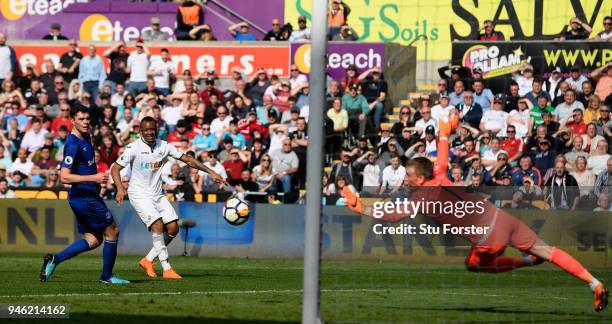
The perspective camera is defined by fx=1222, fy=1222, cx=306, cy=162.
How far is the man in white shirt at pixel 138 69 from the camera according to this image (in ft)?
90.0

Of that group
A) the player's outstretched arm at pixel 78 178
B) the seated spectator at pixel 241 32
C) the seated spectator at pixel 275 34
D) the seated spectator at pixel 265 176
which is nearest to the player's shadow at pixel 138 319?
the player's outstretched arm at pixel 78 178

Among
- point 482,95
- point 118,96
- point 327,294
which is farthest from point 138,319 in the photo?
point 118,96

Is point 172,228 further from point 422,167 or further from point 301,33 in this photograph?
point 301,33

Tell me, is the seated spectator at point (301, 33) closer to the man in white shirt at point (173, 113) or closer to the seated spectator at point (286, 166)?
the man in white shirt at point (173, 113)

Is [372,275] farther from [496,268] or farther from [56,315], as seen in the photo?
[56,315]

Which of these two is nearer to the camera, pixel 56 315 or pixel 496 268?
pixel 56 315

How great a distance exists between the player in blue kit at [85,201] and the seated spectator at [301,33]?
42.6ft

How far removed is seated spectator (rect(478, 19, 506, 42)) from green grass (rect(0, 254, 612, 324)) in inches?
127

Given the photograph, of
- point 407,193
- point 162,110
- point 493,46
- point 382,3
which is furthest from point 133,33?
point 407,193

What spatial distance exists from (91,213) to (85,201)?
0.16 m

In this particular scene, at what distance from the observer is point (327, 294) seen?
44.5 feet

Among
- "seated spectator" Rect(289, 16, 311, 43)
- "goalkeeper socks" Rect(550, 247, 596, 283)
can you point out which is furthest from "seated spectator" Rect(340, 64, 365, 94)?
"seated spectator" Rect(289, 16, 311, 43)

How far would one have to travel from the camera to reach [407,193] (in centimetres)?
1252

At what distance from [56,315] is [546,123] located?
809 cm
